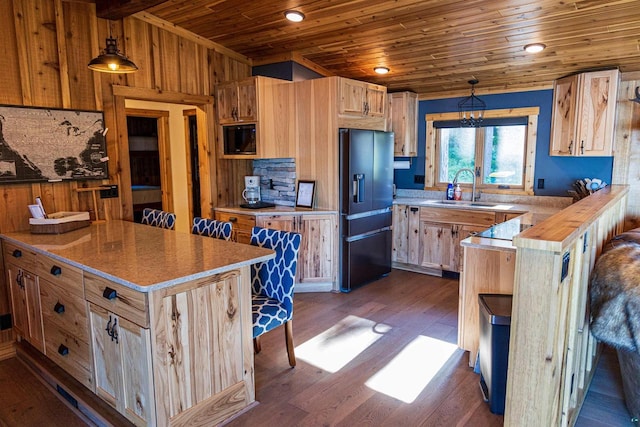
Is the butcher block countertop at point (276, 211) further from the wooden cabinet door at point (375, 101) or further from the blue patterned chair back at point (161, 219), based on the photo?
the wooden cabinet door at point (375, 101)

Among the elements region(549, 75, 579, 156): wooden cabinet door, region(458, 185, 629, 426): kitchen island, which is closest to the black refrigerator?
region(549, 75, 579, 156): wooden cabinet door

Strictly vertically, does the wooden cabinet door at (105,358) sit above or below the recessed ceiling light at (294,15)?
below

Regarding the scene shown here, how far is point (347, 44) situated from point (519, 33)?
5.09ft

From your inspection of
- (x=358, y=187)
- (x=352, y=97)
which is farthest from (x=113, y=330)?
(x=352, y=97)

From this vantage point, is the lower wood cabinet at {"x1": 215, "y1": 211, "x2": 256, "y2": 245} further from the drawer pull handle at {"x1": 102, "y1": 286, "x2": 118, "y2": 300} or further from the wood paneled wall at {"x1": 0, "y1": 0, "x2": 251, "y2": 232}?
the drawer pull handle at {"x1": 102, "y1": 286, "x2": 118, "y2": 300}

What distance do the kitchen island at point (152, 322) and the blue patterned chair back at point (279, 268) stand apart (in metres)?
0.24

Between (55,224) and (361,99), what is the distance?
9.97ft

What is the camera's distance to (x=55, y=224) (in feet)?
9.82

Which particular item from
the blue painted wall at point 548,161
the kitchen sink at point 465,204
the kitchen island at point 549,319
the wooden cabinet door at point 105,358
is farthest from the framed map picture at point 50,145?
the blue painted wall at point 548,161

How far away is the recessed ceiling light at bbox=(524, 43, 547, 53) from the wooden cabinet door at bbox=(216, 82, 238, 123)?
285cm

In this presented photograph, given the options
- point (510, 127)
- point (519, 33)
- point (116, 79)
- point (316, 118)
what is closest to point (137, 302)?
point (116, 79)

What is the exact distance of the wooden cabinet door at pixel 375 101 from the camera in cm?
448

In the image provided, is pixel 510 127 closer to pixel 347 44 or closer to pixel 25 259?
pixel 347 44

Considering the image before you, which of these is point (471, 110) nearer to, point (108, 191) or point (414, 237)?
point (414, 237)
